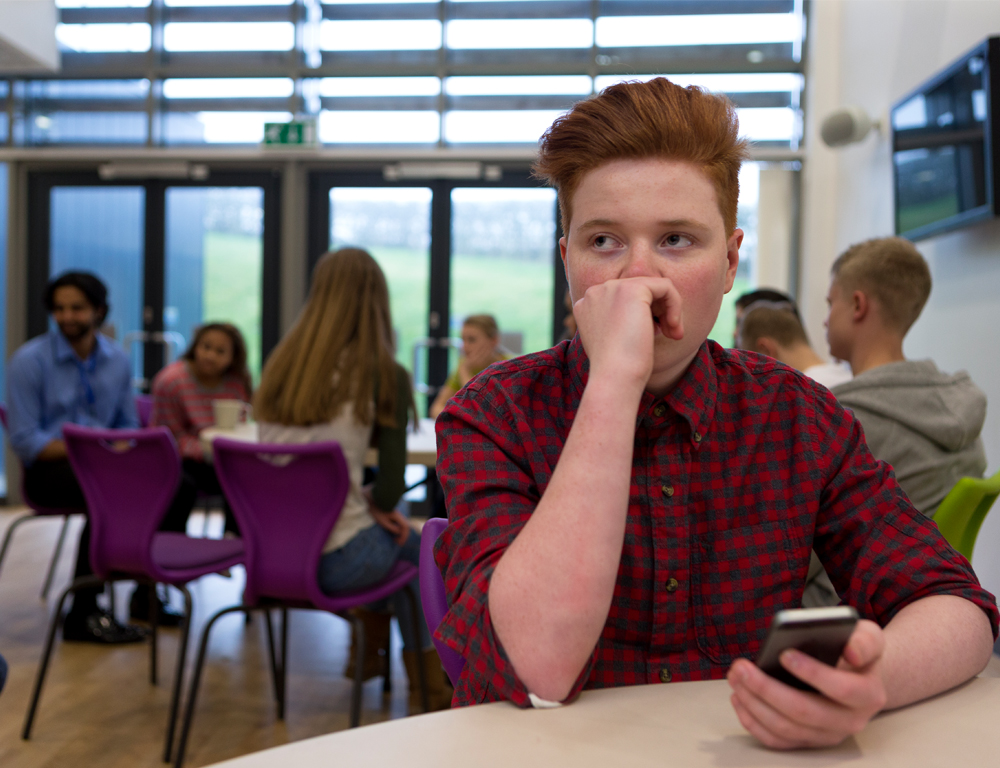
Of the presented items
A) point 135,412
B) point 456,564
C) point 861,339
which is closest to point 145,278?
point 135,412

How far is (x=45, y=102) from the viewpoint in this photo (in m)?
6.54

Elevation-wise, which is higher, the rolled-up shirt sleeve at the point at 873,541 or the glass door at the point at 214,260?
the glass door at the point at 214,260

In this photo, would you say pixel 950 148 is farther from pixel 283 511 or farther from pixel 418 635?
pixel 283 511

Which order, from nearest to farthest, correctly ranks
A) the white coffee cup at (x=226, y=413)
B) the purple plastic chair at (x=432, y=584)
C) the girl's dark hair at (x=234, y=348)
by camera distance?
1. the purple plastic chair at (x=432, y=584)
2. the white coffee cup at (x=226, y=413)
3. the girl's dark hair at (x=234, y=348)

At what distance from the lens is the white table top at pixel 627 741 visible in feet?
2.14

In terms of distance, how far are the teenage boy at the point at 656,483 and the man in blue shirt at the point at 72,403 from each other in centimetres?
304

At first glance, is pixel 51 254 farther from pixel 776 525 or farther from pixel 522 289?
pixel 776 525

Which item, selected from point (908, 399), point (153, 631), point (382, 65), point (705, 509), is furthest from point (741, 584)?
point (382, 65)

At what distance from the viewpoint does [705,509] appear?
3.22ft

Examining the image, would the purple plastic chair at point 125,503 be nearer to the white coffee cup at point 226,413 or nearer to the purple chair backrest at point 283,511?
the purple chair backrest at point 283,511

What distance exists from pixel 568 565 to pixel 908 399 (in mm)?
1564

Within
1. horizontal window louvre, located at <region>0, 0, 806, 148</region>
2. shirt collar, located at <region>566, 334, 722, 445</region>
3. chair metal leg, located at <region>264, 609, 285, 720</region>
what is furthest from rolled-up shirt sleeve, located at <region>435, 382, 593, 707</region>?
horizontal window louvre, located at <region>0, 0, 806, 148</region>

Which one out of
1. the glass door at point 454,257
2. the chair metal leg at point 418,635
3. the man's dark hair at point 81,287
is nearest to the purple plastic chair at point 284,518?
the chair metal leg at point 418,635

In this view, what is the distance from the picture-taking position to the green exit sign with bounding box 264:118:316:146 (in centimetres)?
612
